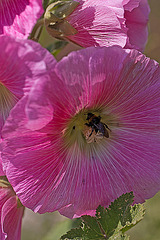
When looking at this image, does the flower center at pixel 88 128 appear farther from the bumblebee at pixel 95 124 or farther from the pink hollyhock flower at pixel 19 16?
the pink hollyhock flower at pixel 19 16

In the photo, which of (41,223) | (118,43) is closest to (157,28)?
(41,223)

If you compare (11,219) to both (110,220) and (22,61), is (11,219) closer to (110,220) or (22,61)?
(110,220)

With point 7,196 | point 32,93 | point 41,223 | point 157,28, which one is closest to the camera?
point 32,93

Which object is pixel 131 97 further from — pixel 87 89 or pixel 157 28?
pixel 157 28

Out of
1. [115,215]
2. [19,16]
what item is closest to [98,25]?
[19,16]

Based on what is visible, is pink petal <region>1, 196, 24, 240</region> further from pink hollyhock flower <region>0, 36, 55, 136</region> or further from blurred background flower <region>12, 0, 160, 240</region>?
blurred background flower <region>12, 0, 160, 240</region>

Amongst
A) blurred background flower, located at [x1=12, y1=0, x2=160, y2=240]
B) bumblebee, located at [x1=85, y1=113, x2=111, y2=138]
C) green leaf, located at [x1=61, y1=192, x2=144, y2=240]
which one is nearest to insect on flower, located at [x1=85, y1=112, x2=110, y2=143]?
bumblebee, located at [x1=85, y1=113, x2=111, y2=138]
